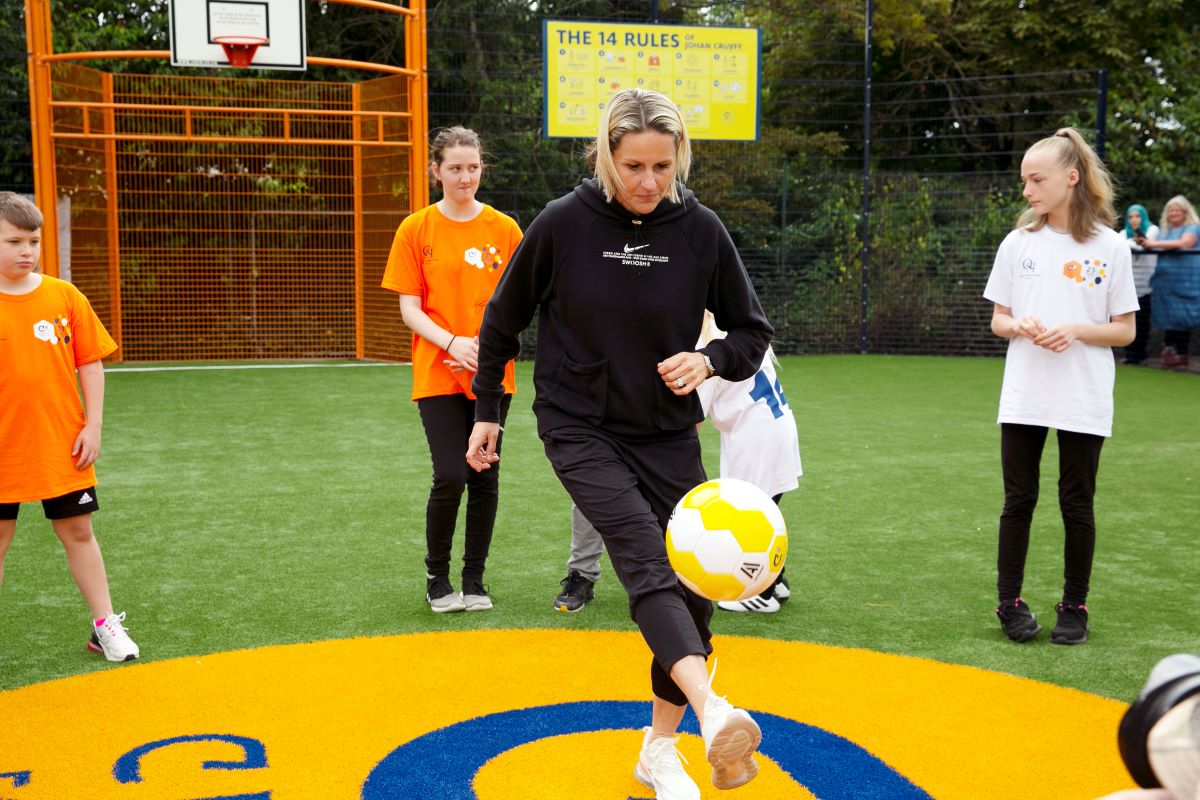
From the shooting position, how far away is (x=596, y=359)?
3.46 meters

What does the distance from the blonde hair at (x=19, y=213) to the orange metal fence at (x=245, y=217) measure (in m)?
10.1

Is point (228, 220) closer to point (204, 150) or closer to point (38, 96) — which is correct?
point (204, 150)

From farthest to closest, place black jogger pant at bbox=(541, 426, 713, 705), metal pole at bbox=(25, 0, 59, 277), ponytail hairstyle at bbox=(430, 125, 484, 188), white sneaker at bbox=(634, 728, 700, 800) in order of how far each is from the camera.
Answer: metal pole at bbox=(25, 0, 59, 277)
ponytail hairstyle at bbox=(430, 125, 484, 188)
white sneaker at bbox=(634, 728, 700, 800)
black jogger pant at bbox=(541, 426, 713, 705)

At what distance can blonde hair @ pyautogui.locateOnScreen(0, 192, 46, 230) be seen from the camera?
425cm

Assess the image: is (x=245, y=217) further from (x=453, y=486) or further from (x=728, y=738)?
(x=728, y=738)

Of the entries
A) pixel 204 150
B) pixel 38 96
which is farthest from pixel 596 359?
pixel 204 150

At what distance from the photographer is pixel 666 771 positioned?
11.0ft

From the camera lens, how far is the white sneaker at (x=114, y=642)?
4633 mm

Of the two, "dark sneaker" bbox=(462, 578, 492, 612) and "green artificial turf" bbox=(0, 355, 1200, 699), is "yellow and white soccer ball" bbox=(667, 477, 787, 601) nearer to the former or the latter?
"green artificial turf" bbox=(0, 355, 1200, 699)

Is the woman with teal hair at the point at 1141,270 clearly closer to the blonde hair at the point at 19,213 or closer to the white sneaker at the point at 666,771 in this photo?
the white sneaker at the point at 666,771

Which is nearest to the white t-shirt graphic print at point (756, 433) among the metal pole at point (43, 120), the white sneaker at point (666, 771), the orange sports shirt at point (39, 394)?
the white sneaker at point (666, 771)

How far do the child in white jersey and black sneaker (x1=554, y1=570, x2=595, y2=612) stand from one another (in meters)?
0.60

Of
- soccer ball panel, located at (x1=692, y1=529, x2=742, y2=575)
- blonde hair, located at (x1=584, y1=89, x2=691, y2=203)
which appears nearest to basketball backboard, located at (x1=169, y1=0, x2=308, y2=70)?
blonde hair, located at (x1=584, y1=89, x2=691, y2=203)

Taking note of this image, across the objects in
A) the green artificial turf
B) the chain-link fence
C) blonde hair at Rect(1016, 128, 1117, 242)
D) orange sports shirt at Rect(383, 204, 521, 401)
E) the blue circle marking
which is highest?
the chain-link fence
